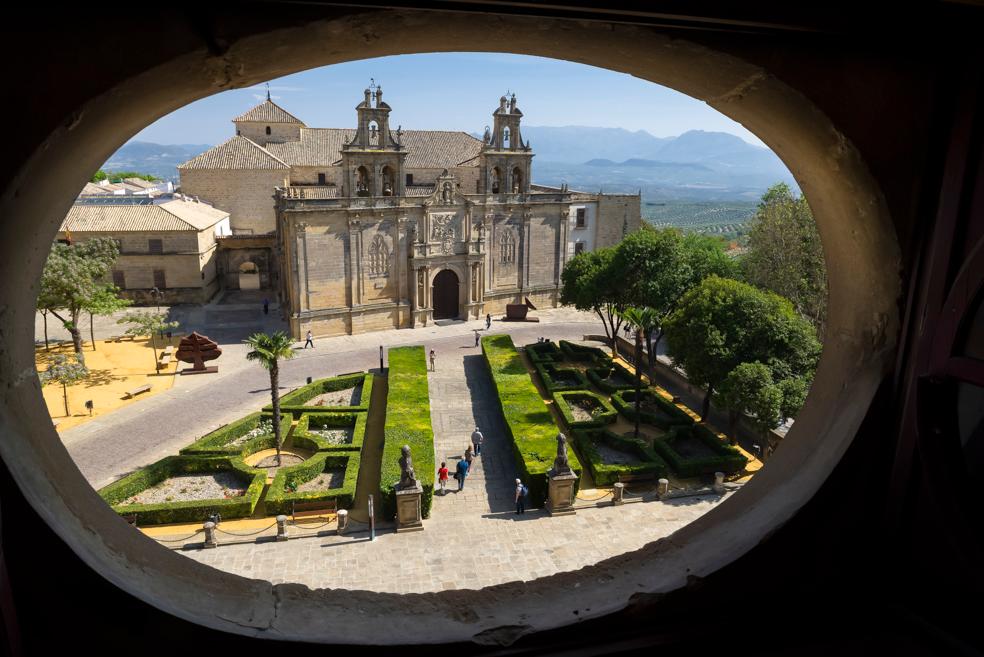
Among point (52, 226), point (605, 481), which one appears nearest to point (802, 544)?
point (52, 226)

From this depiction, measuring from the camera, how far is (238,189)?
40.9 metres

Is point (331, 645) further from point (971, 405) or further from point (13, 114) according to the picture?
point (971, 405)

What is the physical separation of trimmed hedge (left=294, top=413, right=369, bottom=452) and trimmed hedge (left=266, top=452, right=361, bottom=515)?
0.42 m

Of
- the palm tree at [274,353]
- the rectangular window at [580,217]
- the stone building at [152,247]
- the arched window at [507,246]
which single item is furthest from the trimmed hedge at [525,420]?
the stone building at [152,247]

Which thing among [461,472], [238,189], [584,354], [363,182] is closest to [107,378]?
[363,182]

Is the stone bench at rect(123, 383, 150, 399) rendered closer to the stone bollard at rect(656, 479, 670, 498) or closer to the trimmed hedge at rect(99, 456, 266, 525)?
the trimmed hedge at rect(99, 456, 266, 525)

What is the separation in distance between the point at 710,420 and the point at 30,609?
1976cm

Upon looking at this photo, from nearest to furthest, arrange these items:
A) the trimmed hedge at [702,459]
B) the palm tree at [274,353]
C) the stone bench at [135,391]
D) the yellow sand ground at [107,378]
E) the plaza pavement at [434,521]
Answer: the plaza pavement at [434,521] < the trimmed hedge at [702,459] < the palm tree at [274,353] < the yellow sand ground at [107,378] < the stone bench at [135,391]

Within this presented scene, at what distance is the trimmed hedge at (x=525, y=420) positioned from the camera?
1494cm

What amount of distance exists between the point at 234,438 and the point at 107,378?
26.9 feet

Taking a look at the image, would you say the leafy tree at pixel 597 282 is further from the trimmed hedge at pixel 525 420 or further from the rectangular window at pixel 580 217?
the rectangular window at pixel 580 217

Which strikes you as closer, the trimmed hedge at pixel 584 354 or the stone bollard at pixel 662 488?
the stone bollard at pixel 662 488

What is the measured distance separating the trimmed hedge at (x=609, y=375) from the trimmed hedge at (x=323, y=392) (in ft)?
26.6

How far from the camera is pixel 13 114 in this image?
178cm
